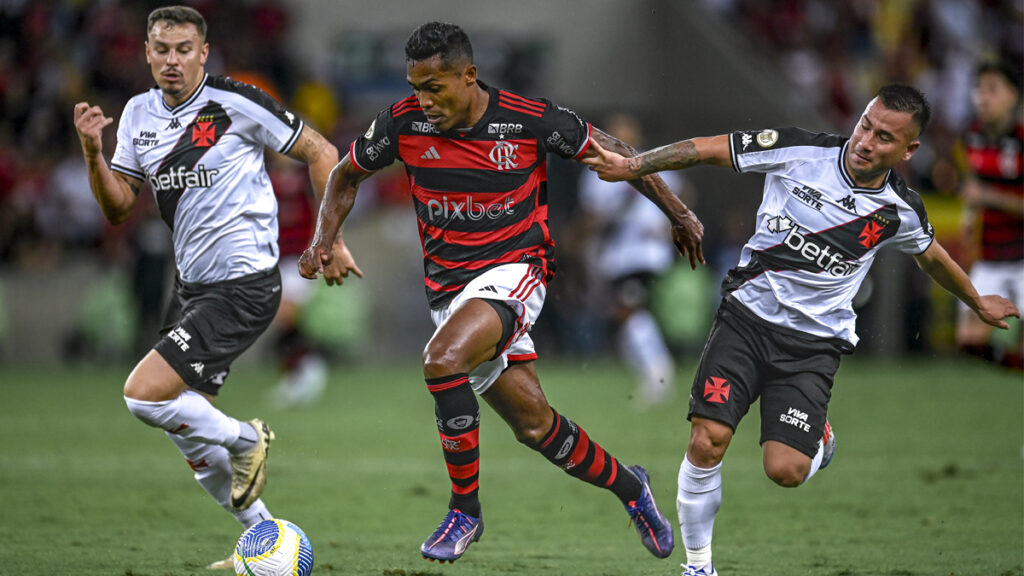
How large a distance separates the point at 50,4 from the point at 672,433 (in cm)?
1264

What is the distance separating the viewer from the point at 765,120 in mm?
20484

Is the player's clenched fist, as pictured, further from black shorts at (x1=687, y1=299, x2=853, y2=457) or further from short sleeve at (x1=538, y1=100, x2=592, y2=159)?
black shorts at (x1=687, y1=299, x2=853, y2=457)

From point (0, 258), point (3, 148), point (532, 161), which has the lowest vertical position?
point (0, 258)

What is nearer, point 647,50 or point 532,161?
point 532,161

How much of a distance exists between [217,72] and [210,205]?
1140 cm

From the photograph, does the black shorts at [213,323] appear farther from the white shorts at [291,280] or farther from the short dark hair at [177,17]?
the white shorts at [291,280]

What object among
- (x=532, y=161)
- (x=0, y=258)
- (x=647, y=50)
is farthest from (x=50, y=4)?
(x=532, y=161)

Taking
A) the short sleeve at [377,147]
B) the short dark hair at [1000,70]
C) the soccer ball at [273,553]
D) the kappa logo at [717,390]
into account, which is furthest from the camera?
the short dark hair at [1000,70]

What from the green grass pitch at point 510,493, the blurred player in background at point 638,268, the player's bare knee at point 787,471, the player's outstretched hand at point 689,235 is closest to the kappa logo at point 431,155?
the player's outstretched hand at point 689,235

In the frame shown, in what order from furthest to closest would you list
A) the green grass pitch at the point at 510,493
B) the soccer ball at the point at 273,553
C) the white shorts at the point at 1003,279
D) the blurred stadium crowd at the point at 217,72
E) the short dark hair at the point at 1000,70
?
the blurred stadium crowd at the point at 217,72
the white shorts at the point at 1003,279
the short dark hair at the point at 1000,70
the green grass pitch at the point at 510,493
the soccer ball at the point at 273,553

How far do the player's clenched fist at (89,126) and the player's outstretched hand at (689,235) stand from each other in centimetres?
282

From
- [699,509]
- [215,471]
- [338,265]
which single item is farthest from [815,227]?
[215,471]

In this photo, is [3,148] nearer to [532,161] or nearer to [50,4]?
[50,4]

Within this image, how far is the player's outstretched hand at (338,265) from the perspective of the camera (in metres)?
6.28
